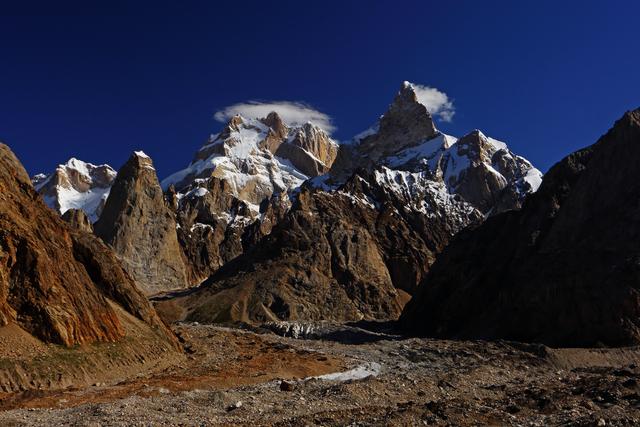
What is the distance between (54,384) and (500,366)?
38.1 meters

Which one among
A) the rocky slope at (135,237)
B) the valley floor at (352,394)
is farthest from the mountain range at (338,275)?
the valley floor at (352,394)

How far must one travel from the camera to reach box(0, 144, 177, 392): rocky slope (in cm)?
3353

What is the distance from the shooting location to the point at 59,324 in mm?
37062

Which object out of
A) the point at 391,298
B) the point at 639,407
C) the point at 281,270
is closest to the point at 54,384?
the point at 639,407

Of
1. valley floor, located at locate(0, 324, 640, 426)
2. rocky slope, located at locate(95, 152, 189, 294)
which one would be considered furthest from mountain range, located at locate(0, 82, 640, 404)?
valley floor, located at locate(0, 324, 640, 426)

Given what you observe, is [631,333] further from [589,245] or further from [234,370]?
[234,370]

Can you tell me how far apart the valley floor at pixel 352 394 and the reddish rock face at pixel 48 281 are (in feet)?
16.4

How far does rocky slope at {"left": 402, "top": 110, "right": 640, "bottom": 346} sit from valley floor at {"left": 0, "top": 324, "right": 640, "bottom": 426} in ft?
43.3

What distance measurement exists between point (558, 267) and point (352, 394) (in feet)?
196

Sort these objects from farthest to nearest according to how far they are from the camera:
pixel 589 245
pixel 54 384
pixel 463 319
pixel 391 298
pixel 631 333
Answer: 1. pixel 391 298
2. pixel 463 319
3. pixel 589 245
4. pixel 631 333
5. pixel 54 384

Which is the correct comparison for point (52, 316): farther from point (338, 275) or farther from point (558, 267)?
point (338, 275)

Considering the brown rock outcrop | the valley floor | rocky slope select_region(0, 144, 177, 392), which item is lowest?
the valley floor

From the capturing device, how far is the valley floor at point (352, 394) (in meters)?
26.7

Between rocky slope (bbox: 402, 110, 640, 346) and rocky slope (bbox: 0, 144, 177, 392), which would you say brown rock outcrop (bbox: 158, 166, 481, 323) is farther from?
rocky slope (bbox: 0, 144, 177, 392)
